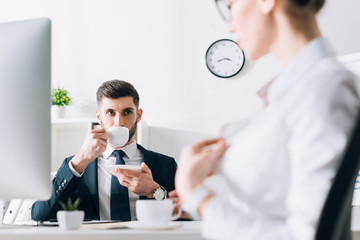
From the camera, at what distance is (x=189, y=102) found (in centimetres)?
350

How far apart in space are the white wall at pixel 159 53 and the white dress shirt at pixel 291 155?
2.59m

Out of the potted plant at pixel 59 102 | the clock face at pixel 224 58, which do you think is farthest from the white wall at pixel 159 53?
the potted plant at pixel 59 102

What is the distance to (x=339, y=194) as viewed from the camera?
0.73 metres

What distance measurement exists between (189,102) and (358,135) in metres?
2.77

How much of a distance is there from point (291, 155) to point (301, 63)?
0.20 meters

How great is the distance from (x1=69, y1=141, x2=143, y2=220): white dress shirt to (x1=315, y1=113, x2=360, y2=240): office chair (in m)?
1.70

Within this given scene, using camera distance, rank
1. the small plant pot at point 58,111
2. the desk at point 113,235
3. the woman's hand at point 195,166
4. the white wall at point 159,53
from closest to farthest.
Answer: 1. the woman's hand at point 195,166
2. the desk at point 113,235
3. the small plant pot at point 58,111
4. the white wall at point 159,53

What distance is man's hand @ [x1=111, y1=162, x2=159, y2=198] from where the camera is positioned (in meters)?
2.13

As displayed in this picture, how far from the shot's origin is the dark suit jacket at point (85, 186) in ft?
7.14

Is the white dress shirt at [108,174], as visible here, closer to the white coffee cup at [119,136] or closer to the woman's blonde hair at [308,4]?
the white coffee cup at [119,136]

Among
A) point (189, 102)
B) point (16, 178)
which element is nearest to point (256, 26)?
point (16, 178)

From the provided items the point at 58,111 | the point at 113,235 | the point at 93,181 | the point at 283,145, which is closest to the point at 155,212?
the point at 113,235

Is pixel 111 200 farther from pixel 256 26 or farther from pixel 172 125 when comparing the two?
pixel 256 26

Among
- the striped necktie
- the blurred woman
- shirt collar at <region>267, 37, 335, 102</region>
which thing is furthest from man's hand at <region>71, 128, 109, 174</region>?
shirt collar at <region>267, 37, 335, 102</region>
